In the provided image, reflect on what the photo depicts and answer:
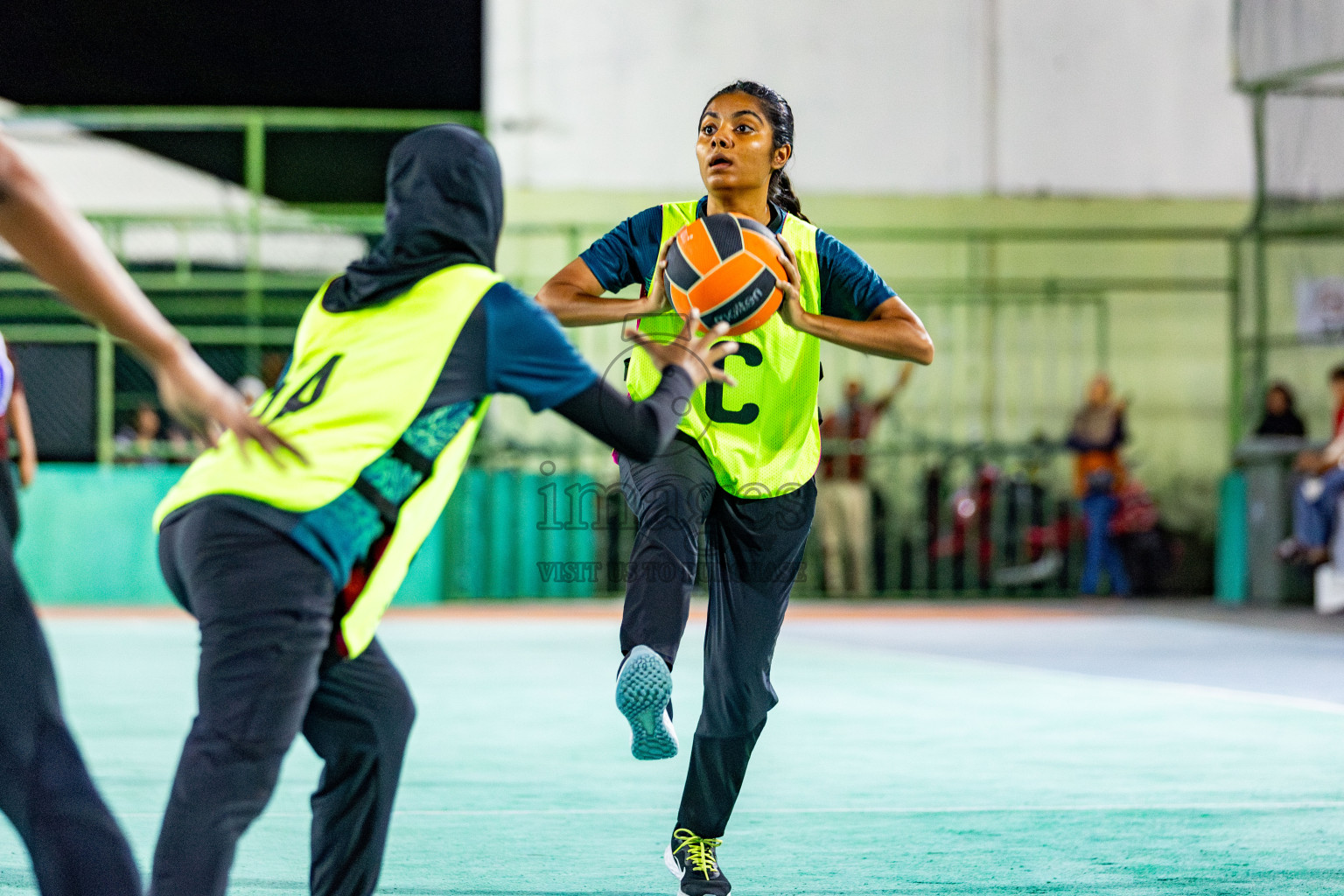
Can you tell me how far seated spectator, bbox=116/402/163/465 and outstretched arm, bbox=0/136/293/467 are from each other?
15383mm

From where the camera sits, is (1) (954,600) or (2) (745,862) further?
(1) (954,600)

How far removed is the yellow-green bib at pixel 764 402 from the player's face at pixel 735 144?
0.54ft

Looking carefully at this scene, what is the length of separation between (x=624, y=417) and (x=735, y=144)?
160cm

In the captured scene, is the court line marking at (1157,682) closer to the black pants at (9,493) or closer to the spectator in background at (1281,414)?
the black pants at (9,493)

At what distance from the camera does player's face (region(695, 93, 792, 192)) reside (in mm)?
4758

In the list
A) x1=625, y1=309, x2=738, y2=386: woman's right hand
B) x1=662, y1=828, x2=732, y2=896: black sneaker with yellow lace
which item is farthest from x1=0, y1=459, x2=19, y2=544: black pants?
x1=625, y1=309, x2=738, y2=386: woman's right hand

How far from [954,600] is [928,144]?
569 cm

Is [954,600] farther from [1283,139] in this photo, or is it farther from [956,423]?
[1283,139]

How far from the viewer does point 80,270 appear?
2568 mm

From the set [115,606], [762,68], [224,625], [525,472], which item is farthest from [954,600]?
[224,625]

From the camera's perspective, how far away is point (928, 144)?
20.6 metres

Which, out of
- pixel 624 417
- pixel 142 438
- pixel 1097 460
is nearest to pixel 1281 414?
pixel 1097 460

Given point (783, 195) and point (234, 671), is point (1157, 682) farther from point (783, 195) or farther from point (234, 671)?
point (234, 671)

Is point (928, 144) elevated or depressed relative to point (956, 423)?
elevated
